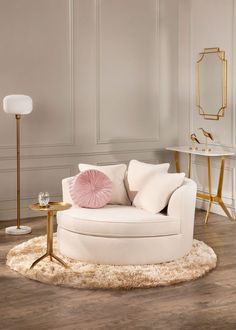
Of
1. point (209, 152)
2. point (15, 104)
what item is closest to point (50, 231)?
point (15, 104)

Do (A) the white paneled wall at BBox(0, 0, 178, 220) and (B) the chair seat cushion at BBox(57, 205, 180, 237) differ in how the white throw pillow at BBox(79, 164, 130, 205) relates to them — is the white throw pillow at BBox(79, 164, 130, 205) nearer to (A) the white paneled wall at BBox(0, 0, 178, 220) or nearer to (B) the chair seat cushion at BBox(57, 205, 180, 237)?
(B) the chair seat cushion at BBox(57, 205, 180, 237)

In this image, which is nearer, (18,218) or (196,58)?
(18,218)

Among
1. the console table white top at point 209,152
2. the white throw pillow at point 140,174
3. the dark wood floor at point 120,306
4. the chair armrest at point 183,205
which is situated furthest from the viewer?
the console table white top at point 209,152

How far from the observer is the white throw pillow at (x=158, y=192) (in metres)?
4.83

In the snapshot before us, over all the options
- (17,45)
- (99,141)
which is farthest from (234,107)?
(17,45)

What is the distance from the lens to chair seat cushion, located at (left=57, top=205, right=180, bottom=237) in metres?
4.59

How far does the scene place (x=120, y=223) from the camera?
4.59 metres

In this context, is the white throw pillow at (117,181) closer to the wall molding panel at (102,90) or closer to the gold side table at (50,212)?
the gold side table at (50,212)

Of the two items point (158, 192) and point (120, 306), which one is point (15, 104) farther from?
point (120, 306)

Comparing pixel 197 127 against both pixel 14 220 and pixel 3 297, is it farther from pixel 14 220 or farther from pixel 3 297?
pixel 3 297

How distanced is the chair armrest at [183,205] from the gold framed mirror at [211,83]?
2.17 meters

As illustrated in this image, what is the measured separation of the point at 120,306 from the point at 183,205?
114cm

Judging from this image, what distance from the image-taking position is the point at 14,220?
6.56 meters

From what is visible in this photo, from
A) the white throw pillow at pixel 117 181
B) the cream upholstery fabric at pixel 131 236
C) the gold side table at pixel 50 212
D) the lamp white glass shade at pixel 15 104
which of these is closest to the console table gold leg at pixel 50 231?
the gold side table at pixel 50 212
